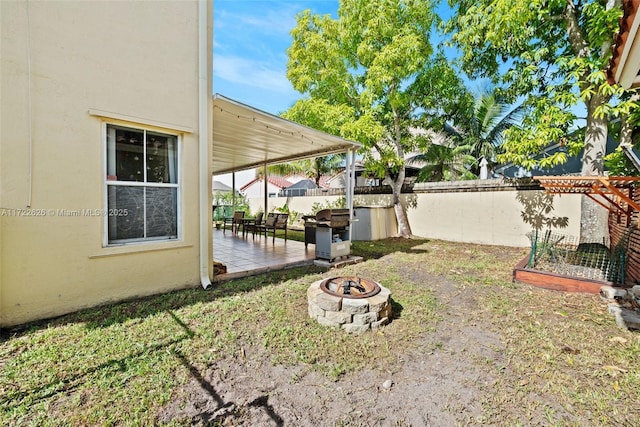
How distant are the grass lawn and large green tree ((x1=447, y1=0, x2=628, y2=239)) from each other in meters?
3.71

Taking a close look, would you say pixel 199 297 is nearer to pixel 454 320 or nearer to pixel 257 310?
pixel 257 310

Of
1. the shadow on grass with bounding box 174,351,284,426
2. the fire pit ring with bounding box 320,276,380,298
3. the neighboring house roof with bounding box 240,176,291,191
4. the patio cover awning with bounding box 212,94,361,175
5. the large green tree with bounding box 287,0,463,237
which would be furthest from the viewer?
the neighboring house roof with bounding box 240,176,291,191

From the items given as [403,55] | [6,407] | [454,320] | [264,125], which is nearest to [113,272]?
[6,407]

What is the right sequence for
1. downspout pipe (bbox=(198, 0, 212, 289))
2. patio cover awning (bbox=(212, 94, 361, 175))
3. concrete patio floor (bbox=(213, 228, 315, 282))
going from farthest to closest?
1. concrete patio floor (bbox=(213, 228, 315, 282))
2. patio cover awning (bbox=(212, 94, 361, 175))
3. downspout pipe (bbox=(198, 0, 212, 289))

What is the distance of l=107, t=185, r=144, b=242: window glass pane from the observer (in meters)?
4.00

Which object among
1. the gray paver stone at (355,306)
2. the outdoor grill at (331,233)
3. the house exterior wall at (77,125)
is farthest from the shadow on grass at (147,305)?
the gray paver stone at (355,306)

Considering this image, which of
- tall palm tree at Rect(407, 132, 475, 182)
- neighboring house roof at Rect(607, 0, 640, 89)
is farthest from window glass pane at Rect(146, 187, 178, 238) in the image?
tall palm tree at Rect(407, 132, 475, 182)

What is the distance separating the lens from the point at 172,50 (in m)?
4.37

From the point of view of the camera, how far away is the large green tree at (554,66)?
5.80 m

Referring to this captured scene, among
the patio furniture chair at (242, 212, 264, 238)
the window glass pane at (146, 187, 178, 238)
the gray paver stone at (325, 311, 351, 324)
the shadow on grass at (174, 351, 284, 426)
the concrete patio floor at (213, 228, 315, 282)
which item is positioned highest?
the window glass pane at (146, 187, 178, 238)

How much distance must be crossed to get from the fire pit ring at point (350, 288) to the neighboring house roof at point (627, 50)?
3.10 m

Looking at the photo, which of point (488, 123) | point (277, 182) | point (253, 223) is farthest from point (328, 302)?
point (277, 182)

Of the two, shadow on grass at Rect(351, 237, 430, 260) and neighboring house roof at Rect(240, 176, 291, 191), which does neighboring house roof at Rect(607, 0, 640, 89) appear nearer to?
shadow on grass at Rect(351, 237, 430, 260)

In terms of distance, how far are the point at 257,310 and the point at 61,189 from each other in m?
2.88
